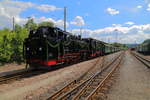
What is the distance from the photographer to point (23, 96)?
24.6 ft

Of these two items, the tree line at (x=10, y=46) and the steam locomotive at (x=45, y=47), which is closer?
the steam locomotive at (x=45, y=47)

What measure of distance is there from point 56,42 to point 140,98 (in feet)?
30.9

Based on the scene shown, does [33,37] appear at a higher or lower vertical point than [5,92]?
higher

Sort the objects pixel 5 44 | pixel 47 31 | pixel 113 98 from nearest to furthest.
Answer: pixel 113 98
pixel 47 31
pixel 5 44

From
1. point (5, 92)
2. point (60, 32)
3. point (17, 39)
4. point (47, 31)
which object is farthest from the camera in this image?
point (17, 39)

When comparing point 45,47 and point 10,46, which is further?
point 10,46

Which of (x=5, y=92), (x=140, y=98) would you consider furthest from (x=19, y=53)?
(x=140, y=98)

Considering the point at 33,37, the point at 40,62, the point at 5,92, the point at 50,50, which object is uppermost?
the point at 33,37

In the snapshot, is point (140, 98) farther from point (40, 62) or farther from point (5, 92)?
point (40, 62)

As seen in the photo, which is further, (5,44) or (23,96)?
(5,44)

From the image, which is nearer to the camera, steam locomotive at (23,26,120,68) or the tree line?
steam locomotive at (23,26,120,68)

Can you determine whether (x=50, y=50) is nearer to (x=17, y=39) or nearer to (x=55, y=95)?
(x=55, y=95)

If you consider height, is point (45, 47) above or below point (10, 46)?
below

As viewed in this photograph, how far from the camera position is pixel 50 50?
14102 millimetres
